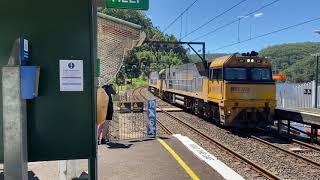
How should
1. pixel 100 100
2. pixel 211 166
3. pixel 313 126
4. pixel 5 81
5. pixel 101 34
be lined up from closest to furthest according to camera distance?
1. pixel 5 81
2. pixel 100 100
3. pixel 101 34
4. pixel 211 166
5. pixel 313 126

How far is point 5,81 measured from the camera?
2.88m

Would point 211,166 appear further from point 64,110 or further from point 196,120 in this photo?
point 196,120

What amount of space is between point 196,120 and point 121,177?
49.5 feet

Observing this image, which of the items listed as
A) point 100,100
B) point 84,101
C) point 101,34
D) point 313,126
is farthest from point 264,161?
point 84,101

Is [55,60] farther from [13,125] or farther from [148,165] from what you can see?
[148,165]

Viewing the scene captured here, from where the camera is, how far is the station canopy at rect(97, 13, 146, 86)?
5.43 metres

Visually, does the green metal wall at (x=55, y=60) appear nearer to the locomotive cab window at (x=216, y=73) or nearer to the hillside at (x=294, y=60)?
the locomotive cab window at (x=216, y=73)

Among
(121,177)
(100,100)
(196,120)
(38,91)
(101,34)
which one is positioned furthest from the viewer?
(196,120)

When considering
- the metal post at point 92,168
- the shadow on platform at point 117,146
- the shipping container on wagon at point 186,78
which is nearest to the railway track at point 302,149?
the shadow on platform at point 117,146

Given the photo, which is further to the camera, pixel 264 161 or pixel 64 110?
pixel 264 161

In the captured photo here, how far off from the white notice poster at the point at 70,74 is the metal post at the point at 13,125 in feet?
1.14

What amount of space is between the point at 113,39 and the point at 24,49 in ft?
8.71

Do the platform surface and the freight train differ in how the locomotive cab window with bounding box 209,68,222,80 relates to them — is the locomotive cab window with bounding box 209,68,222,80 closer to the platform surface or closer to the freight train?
the freight train

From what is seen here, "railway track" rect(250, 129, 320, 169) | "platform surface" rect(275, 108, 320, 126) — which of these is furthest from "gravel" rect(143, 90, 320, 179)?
"platform surface" rect(275, 108, 320, 126)
